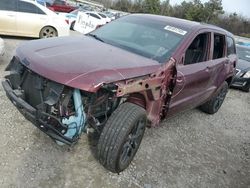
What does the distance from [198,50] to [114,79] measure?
2.13 m

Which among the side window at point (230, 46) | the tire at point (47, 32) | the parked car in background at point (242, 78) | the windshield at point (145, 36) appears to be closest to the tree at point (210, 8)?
the parked car in background at point (242, 78)

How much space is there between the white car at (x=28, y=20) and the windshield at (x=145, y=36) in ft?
19.5

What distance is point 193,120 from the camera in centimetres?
590

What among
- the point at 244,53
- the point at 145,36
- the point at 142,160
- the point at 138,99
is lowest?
the point at 142,160

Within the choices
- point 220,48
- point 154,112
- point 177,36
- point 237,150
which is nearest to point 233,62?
point 220,48

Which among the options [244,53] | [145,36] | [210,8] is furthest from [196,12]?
[145,36]

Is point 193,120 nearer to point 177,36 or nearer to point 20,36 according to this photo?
point 177,36

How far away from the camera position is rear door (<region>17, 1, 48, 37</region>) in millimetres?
9930

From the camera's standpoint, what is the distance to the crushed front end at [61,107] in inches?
121

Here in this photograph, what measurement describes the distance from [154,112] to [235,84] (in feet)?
20.2

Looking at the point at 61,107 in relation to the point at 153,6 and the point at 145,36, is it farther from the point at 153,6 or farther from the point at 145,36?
the point at 153,6

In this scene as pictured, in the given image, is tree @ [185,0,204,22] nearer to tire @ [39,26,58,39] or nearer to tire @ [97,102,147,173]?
tire @ [39,26,58,39]

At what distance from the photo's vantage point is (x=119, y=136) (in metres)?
3.28

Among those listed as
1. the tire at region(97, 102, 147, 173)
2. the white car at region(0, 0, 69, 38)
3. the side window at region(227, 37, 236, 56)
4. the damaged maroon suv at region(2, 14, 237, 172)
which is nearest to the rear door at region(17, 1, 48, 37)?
the white car at region(0, 0, 69, 38)
